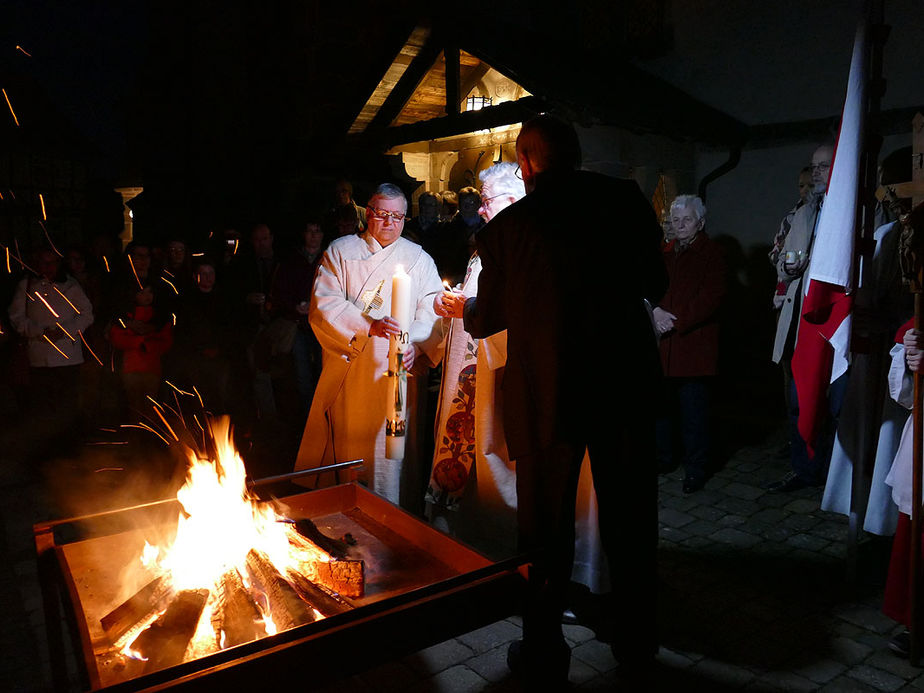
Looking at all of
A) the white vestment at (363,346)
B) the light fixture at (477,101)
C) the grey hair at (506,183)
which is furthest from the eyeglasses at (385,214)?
the light fixture at (477,101)

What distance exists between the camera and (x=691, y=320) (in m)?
6.35

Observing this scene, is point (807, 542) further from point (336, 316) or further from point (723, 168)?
point (723, 168)

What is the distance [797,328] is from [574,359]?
3.64 meters

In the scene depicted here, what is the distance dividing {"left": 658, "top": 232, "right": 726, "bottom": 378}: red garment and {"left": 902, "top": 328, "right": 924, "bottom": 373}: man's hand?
2.87m

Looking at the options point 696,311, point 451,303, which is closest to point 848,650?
point 451,303

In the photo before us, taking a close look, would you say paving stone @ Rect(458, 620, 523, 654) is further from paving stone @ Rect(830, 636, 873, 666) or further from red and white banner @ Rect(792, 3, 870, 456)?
red and white banner @ Rect(792, 3, 870, 456)

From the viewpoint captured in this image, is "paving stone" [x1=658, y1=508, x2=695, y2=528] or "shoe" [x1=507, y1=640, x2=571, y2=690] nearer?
"shoe" [x1=507, y1=640, x2=571, y2=690]

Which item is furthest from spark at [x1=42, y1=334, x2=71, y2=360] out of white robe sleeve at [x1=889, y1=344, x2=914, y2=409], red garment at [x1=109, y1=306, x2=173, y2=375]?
white robe sleeve at [x1=889, y1=344, x2=914, y2=409]

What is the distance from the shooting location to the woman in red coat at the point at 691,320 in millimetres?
6309

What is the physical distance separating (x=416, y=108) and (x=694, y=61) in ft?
12.7

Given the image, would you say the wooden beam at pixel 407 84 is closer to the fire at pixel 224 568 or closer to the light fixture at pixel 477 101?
the light fixture at pixel 477 101

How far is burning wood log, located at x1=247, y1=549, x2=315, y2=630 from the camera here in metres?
2.72

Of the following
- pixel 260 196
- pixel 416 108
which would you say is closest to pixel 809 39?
pixel 416 108

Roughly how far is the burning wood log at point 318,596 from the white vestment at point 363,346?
181 centimetres
